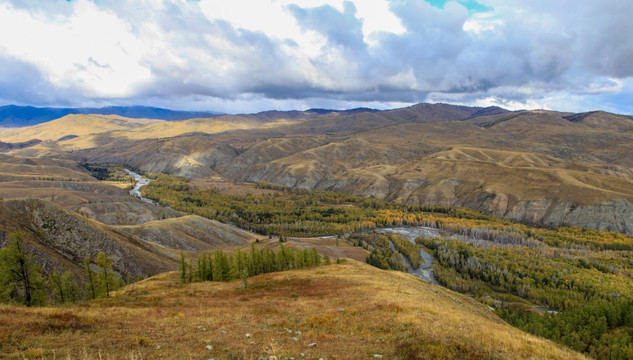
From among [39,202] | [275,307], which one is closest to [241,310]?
[275,307]

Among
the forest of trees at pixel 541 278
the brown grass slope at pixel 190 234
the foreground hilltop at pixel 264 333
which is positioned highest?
the foreground hilltop at pixel 264 333

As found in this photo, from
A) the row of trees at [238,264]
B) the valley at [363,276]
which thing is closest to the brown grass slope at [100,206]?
the valley at [363,276]

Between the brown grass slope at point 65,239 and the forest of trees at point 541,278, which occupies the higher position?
the brown grass slope at point 65,239

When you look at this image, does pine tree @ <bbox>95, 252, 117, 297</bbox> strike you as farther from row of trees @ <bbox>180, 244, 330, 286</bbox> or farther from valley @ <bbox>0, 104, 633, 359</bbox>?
row of trees @ <bbox>180, 244, 330, 286</bbox>

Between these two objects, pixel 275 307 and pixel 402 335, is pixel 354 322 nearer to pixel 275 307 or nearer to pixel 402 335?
pixel 402 335

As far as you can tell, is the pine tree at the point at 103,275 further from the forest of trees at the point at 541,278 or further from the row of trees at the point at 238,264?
the forest of trees at the point at 541,278

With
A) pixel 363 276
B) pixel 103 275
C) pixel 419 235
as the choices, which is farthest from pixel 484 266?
pixel 103 275
